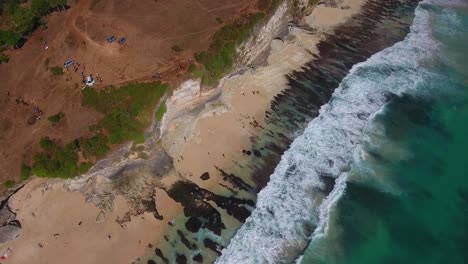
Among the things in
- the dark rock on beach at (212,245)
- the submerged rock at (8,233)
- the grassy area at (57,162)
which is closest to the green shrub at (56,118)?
the grassy area at (57,162)

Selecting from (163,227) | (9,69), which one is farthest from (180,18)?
(163,227)

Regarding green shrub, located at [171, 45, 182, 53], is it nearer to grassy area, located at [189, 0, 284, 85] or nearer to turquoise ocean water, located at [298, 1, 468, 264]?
grassy area, located at [189, 0, 284, 85]

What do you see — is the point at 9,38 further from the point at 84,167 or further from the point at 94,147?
the point at 84,167

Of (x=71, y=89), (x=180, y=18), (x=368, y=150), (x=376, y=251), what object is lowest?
(x=376, y=251)

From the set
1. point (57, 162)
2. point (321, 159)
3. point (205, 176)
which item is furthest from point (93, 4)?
point (321, 159)

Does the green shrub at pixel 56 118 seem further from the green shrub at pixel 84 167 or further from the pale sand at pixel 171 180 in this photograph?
the pale sand at pixel 171 180

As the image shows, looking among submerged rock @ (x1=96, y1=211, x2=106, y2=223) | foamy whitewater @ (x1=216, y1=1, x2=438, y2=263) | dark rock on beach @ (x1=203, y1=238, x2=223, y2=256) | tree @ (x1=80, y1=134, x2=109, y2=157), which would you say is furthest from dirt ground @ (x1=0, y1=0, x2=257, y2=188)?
dark rock on beach @ (x1=203, y1=238, x2=223, y2=256)

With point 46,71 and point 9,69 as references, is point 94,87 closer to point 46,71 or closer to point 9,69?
point 46,71
